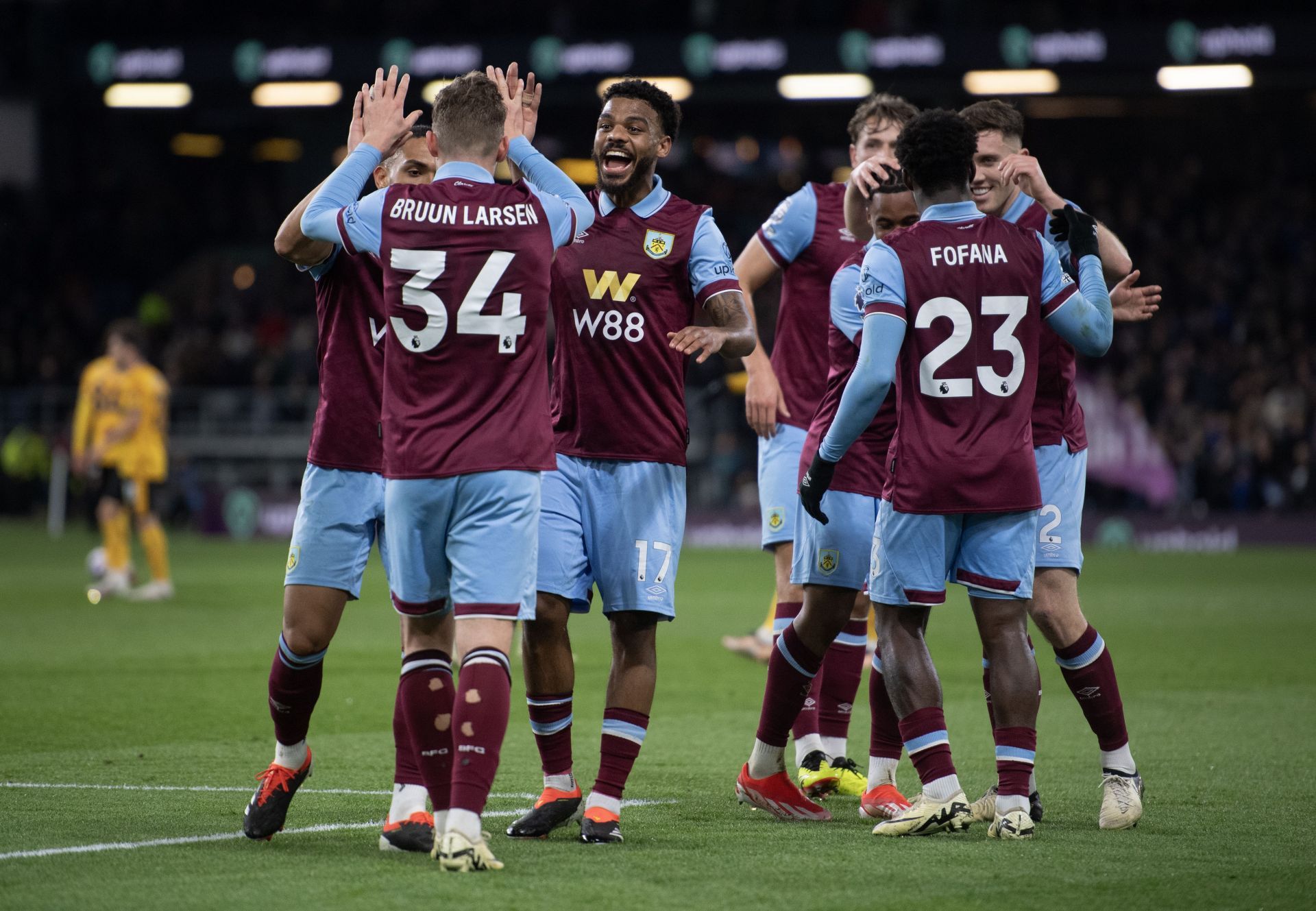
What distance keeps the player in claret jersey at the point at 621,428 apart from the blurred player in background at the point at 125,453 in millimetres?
10301

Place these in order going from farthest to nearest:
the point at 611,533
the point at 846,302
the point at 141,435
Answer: the point at 141,435 < the point at 846,302 < the point at 611,533

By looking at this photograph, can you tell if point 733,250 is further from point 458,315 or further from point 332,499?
point 458,315

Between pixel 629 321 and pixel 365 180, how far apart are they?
1051 millimetres

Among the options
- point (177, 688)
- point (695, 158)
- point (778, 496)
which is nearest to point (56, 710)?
point (177, 688)

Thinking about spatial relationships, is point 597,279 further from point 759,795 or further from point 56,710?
point 56,710

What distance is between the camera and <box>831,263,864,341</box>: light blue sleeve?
616 centimetres

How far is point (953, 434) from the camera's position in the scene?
18.1ft

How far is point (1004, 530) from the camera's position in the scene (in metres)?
5.56

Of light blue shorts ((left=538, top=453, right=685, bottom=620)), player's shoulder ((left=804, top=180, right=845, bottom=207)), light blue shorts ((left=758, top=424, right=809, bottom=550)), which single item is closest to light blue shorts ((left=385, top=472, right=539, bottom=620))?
light blue shorts ((left=538, top=453, right=685, bottom=620))

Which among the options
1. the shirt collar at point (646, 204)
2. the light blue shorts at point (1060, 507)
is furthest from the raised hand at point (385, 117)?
the light blue shorts at point (1060, 507)

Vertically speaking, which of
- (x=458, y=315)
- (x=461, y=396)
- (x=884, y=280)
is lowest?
(x=461, y=396)

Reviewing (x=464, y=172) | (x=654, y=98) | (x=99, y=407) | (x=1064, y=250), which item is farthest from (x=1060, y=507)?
(x=99, y=407)

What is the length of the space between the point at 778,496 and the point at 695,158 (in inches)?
1071

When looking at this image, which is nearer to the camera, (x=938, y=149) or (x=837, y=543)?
(x=938, y=149)
